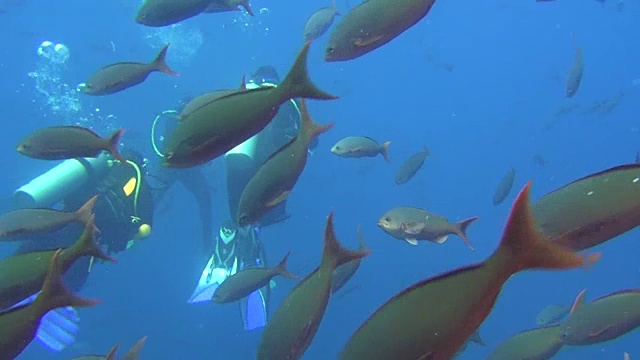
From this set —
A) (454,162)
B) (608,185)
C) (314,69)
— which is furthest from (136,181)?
(454,162)

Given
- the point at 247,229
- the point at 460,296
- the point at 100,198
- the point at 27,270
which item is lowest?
→ the point at 247,229

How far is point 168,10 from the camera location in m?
3.72

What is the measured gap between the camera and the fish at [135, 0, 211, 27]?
12.0 feet

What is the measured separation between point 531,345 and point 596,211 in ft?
6.72

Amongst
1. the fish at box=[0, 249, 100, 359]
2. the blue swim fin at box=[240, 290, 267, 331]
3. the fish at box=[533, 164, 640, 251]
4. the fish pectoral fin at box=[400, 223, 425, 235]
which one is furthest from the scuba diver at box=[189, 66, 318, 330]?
the fish at box=[533, 164, 640, 251]

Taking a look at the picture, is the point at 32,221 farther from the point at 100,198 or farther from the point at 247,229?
the point at 247,229

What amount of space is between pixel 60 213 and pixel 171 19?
145 centimetres

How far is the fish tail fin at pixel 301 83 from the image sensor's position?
2619 millimetres

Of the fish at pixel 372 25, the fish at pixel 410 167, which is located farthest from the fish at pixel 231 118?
the fish at pixel 410 167

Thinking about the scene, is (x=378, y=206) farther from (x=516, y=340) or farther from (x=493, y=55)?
(x=516, y=340)

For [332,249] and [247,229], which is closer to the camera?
[332,249]

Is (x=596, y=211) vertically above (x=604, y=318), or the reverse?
(x=596, y=211)

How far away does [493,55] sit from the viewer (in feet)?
169

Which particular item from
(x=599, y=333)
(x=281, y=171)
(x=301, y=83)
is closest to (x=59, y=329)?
(x=281, y=171)
